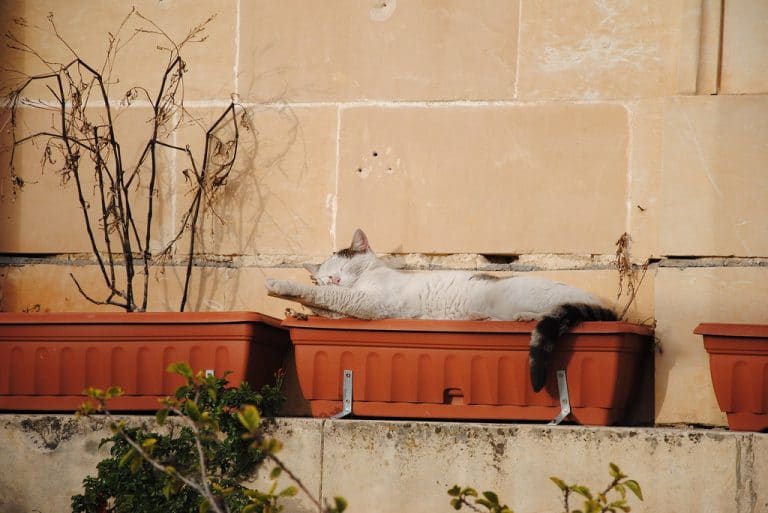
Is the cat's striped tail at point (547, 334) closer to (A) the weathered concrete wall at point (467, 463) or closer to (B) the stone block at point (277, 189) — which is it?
(A) the weathered concrete wall at point (467, 463)

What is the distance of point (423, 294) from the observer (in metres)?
4.20

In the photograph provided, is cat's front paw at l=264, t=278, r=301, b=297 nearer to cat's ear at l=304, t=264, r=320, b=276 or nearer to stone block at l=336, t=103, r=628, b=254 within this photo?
cat's ear at l=304, t=264, r=320, b=276

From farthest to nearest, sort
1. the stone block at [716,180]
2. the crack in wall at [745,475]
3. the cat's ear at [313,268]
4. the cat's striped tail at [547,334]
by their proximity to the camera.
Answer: the cat's ear at [313,268], the stone block at [716,180], the cat's striped tail at [547,334], the crack in wall at [745,475]

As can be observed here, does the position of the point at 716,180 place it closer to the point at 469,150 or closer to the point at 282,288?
the point at 469,150

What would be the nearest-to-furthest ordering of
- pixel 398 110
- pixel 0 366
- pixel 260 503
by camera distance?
pixel 260 503
pixel 0 366
pixel 398 110

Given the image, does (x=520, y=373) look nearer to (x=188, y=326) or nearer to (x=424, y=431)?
(x=424, y=431)

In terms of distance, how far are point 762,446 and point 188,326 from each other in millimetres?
2067

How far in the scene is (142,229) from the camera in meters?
4.71

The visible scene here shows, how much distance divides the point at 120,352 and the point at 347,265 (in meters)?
0.95

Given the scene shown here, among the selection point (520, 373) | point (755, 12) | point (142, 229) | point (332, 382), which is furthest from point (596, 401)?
point (142, 229)

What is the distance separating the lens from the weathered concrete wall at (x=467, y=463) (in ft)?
11.2

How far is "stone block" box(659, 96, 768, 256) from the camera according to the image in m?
4.10

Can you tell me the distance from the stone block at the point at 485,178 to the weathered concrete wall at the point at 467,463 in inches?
41.3

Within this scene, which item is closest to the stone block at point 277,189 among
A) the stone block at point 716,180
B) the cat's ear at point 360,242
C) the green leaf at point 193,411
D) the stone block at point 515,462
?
the cat's ear at point 360,242
